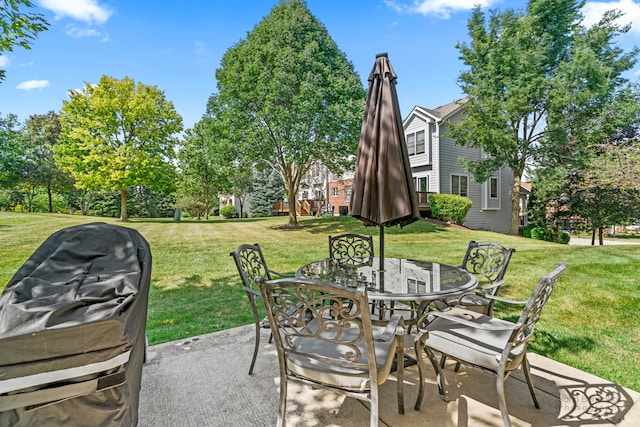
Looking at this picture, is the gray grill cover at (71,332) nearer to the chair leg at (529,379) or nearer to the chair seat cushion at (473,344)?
the chair seat cushion at (473,344)

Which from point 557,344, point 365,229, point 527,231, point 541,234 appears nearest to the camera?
point 557,344

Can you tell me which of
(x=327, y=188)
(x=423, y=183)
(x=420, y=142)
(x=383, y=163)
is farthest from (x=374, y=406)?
(x=327, y=188)

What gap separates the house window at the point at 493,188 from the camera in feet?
58.7

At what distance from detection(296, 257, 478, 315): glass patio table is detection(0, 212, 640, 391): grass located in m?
1.31

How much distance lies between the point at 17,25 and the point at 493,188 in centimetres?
1978

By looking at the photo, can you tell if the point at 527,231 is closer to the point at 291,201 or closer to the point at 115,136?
the point at 291,201

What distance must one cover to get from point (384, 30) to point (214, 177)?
16.3m

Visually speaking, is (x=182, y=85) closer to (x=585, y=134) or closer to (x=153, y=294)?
(x=153, y=294)

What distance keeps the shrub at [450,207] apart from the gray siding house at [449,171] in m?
1.16

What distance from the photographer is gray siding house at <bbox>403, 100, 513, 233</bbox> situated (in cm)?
1634

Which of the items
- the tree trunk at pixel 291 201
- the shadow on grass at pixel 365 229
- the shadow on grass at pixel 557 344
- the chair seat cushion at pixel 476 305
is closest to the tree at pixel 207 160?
the tree trunk at pixel 291 201

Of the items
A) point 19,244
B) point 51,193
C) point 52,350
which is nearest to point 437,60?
point 52,350

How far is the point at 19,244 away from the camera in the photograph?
8.58 m

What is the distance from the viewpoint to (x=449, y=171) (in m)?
16.7
